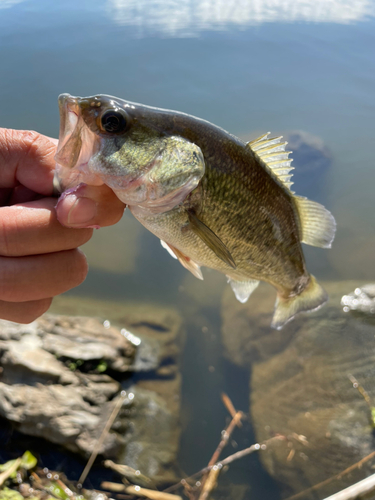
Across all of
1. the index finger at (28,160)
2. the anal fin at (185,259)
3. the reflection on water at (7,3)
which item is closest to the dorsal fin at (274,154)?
the anal fin at (185,259)

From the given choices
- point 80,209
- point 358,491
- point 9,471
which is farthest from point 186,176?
point 9,471

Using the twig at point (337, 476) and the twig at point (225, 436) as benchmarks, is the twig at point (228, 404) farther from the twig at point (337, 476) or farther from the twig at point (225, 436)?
the twig at point (337, 476)

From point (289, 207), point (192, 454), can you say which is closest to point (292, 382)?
point (192, 454)

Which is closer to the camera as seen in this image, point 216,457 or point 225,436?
point 216,457

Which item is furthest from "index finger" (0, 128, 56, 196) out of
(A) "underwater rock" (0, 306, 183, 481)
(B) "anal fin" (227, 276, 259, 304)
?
(A) "underwater rock" (0, 306, 183, 481)

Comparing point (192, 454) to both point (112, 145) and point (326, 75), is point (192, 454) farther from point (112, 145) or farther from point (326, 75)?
point (326, 75)

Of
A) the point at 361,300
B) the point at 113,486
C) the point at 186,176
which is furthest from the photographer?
the point at 361,300

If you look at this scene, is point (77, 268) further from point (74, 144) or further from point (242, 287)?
point (242, 287)

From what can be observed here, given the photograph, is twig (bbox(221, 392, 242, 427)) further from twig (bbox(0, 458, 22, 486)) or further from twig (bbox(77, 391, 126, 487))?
twig (bbox(0, 458, 22, 486))
